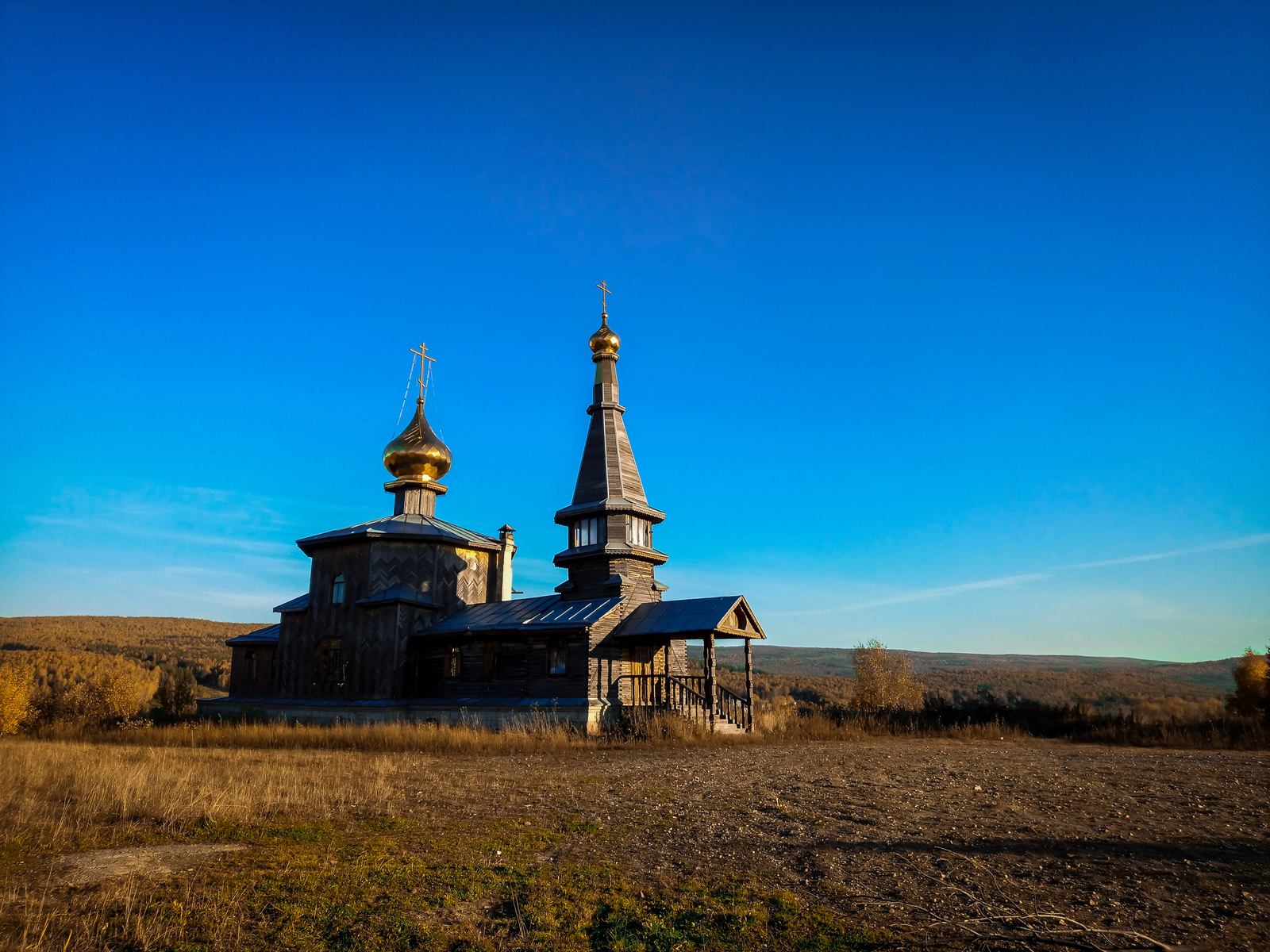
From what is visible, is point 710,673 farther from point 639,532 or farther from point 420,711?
point 420,711

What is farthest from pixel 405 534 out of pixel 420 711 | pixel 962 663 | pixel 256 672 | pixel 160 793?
pixel 962 663

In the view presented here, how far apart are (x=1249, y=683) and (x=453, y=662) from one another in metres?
33.4

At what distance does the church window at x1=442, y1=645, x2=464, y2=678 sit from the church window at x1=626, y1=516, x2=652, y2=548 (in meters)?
6.96

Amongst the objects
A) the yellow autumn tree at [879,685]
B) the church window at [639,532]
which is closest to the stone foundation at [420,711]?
the church window at [639,532]

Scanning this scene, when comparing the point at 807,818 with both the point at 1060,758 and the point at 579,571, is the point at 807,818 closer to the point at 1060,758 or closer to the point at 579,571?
the point at 1060,758

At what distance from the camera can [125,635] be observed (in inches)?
3332

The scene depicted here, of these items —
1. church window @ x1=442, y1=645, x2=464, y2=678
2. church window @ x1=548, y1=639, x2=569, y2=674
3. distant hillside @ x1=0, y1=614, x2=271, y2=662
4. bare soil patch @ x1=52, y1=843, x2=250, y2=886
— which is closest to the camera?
bare soil patch @ x1=52, y1=843, x2=250, y2=886

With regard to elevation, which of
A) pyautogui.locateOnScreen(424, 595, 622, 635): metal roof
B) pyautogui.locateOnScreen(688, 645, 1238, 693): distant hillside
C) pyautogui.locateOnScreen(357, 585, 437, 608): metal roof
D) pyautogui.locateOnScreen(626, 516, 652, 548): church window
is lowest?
pyautogui.locateOnScreen(688, 645, 1238, 693): distant hillside

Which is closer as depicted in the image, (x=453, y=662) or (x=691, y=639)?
(x=691, y=639)

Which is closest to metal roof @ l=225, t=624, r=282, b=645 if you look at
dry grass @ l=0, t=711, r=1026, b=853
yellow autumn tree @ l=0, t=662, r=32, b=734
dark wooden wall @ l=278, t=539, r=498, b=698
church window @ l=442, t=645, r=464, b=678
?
dark wooden wall @ l=278, t=539, r=498, b=698

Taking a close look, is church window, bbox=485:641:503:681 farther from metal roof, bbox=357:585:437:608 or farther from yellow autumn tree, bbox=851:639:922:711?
yellow autumn tree, bbox=851:639:922:711

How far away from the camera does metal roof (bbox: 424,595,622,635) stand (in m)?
23.0

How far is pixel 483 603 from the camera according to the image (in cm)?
2833

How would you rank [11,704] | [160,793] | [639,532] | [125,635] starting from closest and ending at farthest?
[160,793] → [11,704] → [639,532] → [125,635]
